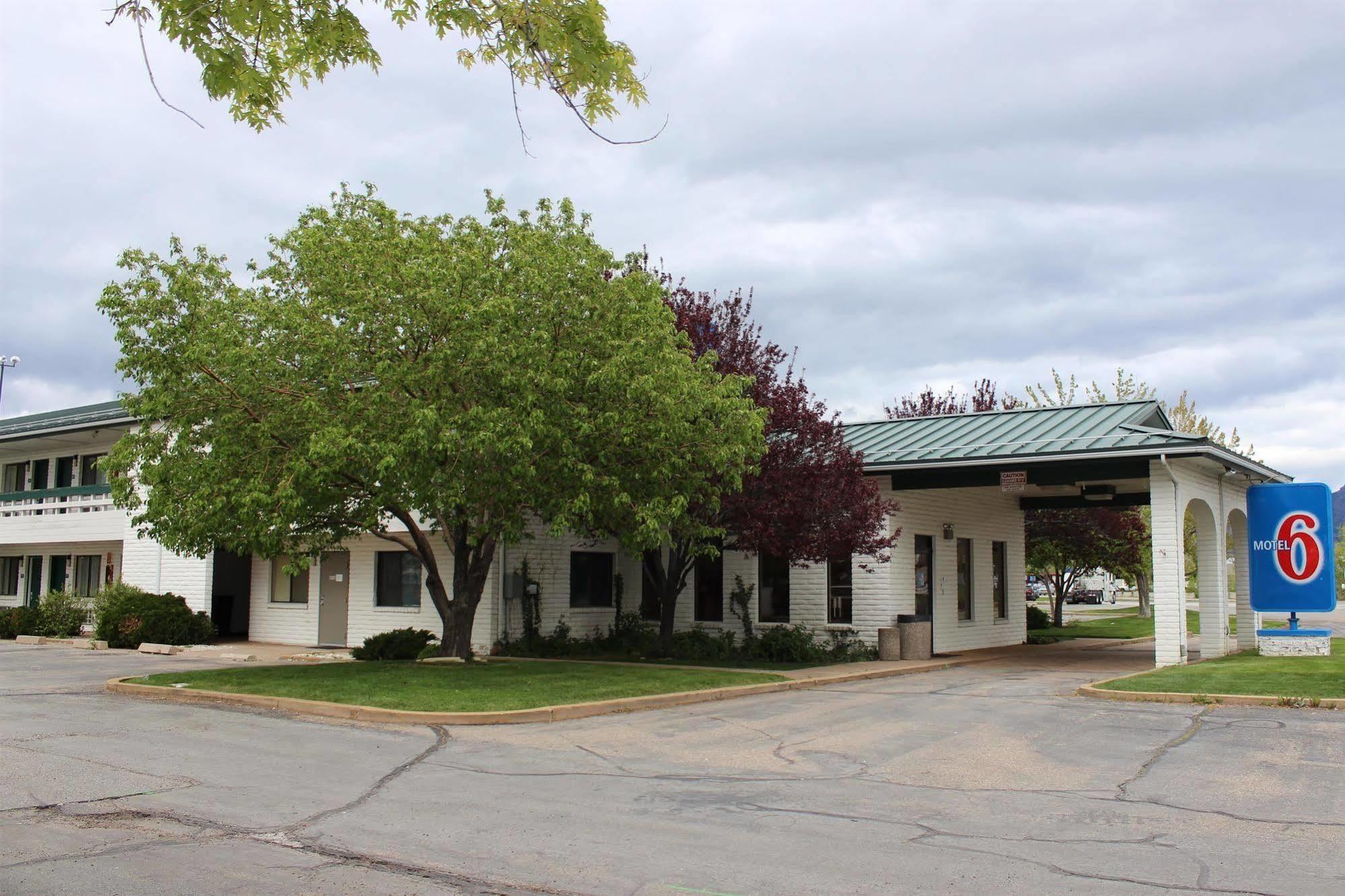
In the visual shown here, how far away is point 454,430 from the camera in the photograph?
613 inches

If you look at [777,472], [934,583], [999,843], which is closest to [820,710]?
[777,472]

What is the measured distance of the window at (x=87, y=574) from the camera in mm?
34125

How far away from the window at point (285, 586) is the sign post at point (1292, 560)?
69.5 feet

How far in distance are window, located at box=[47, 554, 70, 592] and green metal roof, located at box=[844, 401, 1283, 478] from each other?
2458 cm

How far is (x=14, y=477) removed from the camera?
125ft

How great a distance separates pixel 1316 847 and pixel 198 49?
28.1 feet

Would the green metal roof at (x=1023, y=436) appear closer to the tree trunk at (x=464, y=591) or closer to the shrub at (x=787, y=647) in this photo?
the shrub at (x=787, y=647)

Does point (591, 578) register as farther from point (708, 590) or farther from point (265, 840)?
point (265, 840)

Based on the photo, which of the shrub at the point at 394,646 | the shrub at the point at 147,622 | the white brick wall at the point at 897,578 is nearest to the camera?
the shrub at the point at 394,646

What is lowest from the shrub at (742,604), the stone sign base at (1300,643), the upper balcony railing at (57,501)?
the stone sign base at (1300,643)

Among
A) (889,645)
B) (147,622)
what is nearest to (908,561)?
(889,645)

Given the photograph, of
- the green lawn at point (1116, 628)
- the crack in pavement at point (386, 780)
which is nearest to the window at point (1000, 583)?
the green lawn at point (1116, 628)

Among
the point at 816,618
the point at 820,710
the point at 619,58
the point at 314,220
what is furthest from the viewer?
the point at 816,618

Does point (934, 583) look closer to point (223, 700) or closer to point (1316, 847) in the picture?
point (223, 700)
